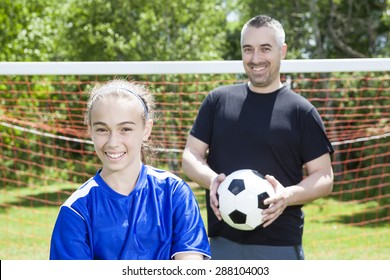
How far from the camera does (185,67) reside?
531 centimetres

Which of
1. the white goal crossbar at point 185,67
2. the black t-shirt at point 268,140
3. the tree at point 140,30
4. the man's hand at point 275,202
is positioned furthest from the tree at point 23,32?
the man's hand at point 275,202

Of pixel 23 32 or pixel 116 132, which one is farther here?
pixel 23 32

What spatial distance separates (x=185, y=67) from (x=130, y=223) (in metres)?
2.77

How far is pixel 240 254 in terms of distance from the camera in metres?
3.89

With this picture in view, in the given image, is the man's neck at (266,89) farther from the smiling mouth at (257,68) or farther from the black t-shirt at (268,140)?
the smiling mouth at (257,68)

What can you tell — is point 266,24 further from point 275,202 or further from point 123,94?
point 123,94

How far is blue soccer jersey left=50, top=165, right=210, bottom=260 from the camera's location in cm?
265

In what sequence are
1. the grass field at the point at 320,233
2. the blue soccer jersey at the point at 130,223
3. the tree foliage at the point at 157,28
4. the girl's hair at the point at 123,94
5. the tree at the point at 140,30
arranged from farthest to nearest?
the tree at the point at 140,30 < the tree foliage at the point at 157,28 < the grass field at the point at 320,233 < the girl's hair at the point at 123,94 < the blue soccer jersey at the point at 130,223

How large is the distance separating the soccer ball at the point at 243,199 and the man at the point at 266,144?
0.07m

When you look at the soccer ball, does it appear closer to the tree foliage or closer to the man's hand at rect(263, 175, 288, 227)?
the man's hand at rect(263, 175, 288, 227)

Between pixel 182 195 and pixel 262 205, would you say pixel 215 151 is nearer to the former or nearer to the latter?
pixel 262 205

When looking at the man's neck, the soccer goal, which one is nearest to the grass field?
the soccer goal

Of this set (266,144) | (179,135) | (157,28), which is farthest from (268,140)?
(157,28)

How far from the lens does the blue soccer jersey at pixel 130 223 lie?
2.65 meters
